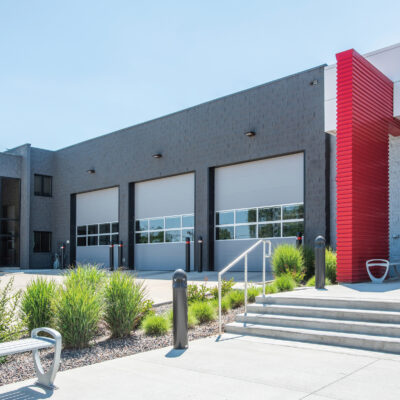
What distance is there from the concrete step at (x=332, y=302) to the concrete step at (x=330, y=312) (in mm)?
101

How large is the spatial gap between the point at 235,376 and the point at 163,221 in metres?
17.1

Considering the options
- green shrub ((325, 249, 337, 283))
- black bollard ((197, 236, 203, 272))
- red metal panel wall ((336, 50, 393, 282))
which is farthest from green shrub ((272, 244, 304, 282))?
black bollard ((197, 236, 203, 272))

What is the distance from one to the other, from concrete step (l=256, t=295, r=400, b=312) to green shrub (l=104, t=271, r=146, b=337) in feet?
7.58

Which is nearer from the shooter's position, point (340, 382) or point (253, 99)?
point (340, 382)

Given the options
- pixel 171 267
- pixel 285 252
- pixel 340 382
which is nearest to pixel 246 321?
pixel 340 382

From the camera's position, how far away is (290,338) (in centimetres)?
687

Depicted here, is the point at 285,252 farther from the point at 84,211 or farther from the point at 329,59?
the point at 84,211

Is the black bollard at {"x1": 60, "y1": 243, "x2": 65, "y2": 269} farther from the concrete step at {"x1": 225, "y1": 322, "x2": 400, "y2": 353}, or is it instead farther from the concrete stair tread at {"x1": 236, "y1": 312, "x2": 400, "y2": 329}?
the concrete step at {"x1": 225, "y1": 322, "x2": 400, "y2": 353}

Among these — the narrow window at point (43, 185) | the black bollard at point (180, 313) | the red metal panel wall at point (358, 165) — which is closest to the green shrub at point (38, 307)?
the black bollard at point (180, 313)

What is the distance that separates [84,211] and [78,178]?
1.93m

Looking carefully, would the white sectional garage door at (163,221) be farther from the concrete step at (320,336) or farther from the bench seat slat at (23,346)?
the bench seat slat at (23,346)

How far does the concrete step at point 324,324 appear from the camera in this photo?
20.8ft

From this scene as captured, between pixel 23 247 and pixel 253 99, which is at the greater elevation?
pixel 253 99

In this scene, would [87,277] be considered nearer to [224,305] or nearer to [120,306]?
→ [120,306]
